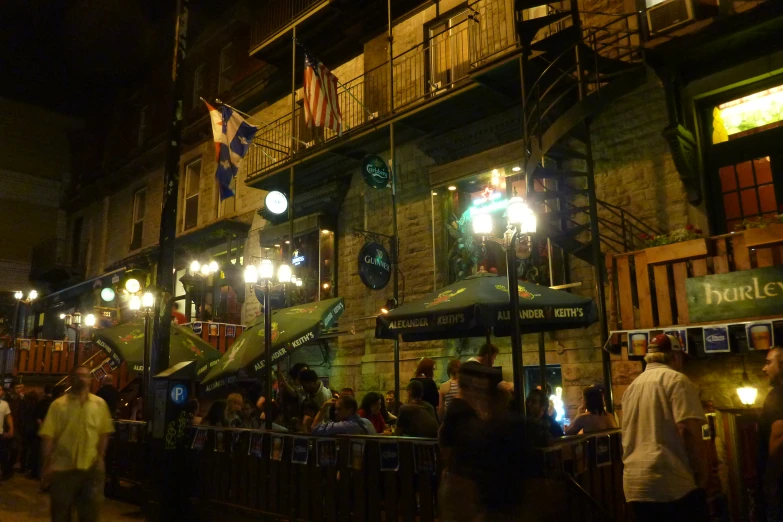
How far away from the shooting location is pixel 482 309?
23.6 feet

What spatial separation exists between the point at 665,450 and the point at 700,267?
15.5 feet

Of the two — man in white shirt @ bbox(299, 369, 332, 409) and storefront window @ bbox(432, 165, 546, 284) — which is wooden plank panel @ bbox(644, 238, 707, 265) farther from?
man in white shirt @ bbox(299, 369, 332, 409)

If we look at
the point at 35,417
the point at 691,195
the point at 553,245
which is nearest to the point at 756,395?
the point at 691,195

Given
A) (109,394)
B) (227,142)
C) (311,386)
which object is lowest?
(109,394)

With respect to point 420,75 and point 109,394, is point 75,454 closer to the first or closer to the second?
point 109,394

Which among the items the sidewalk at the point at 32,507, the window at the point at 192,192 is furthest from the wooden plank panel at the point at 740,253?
the window at the point at 192,192

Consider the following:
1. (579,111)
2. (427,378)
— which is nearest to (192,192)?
(427,378)

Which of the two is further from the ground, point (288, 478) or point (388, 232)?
point (388, 232)

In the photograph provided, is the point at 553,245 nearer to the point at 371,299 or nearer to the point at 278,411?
the point at 371,299

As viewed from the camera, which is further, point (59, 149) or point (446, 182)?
point (59, 149)

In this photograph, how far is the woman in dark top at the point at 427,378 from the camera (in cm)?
888

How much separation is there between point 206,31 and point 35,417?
46.7 feet

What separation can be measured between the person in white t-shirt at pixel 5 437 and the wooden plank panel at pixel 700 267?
42.3 ft

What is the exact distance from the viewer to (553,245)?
11.1 m
